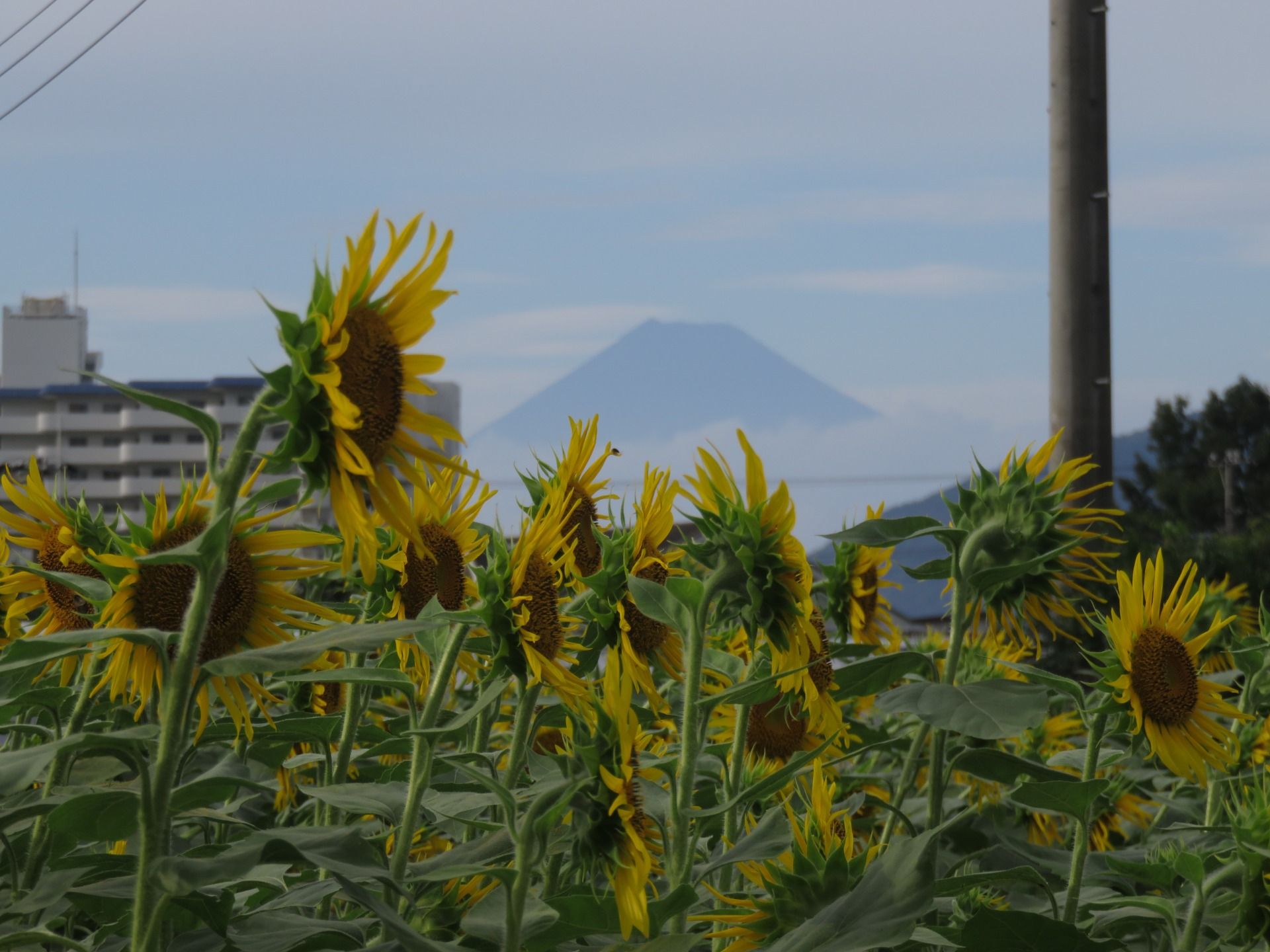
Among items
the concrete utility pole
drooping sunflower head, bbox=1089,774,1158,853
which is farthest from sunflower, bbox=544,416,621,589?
the concrete utility pole

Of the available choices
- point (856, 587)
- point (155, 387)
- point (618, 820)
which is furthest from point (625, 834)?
point (155, 387)

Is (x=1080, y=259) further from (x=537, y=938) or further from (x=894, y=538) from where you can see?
(x=537, y=938)

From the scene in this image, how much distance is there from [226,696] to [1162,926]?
97cm

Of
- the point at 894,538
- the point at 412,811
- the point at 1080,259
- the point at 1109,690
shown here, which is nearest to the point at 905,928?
the point at 412,811

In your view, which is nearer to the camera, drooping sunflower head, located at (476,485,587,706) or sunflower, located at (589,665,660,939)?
sunflower, located at (589,665,660,939)

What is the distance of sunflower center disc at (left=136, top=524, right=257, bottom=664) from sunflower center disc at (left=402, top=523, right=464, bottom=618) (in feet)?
0.99

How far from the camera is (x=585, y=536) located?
1.46 m

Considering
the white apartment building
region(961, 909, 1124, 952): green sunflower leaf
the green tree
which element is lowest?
region(961, 909, 1124, 952): green sunflower leaf

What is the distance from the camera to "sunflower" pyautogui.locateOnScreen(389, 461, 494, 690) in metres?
1.37

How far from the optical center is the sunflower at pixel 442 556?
1.37 meters

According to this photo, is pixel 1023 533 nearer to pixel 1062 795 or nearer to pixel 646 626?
pixel 1062 795

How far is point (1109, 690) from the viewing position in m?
1.44

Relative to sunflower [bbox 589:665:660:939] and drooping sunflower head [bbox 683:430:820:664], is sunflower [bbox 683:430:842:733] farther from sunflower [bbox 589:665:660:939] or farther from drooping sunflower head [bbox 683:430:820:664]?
sunflower [bbox 589:665:660:939]

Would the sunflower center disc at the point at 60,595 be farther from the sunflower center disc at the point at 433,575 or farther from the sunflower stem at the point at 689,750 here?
the sunflower stem at the point at 689,750
